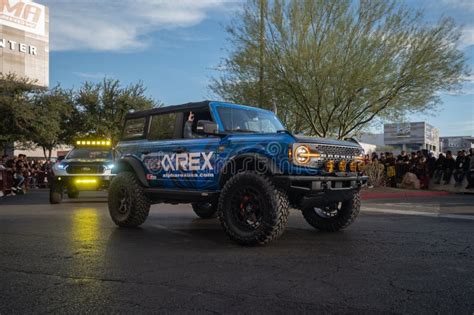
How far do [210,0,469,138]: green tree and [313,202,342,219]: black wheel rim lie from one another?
9.52 m

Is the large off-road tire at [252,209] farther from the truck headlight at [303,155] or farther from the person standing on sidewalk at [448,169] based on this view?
the person standing on sidewalk at [448,169]

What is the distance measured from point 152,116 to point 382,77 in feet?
35.9

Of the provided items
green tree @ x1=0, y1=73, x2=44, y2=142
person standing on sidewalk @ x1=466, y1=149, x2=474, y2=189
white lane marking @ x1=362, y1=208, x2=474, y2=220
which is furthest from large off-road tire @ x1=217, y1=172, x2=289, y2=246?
green tree @ x1=0, y1=73, x2=44, y2=142

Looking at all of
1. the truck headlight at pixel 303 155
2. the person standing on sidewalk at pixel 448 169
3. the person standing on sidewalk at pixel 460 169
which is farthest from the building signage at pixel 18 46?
the truck headlight at pixel 303 155

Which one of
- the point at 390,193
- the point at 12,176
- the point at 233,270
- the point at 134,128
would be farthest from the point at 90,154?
the point at 233,270

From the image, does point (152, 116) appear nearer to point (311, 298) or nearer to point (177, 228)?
point (177, 228)

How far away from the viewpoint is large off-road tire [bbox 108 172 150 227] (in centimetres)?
754

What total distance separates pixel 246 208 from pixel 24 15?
251ft

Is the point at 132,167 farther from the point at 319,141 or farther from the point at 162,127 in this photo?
the point at 319,141

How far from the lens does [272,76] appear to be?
17.0 m

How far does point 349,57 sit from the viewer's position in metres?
15.8

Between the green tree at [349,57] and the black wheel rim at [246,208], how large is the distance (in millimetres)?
10889

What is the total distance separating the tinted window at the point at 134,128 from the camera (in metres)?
7.88

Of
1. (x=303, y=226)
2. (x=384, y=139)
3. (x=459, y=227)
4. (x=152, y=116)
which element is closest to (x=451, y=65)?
(x=459, y=227)
